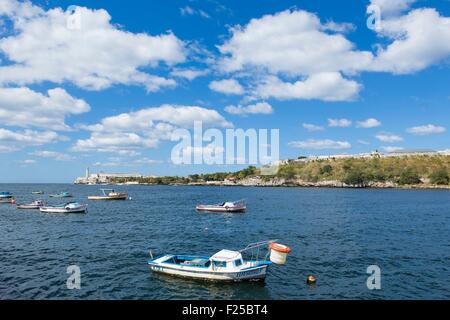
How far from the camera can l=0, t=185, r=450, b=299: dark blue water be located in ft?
115

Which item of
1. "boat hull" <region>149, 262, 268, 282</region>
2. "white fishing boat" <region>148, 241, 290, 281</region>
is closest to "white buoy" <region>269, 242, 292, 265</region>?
"white fishing boat" <region>148, 241, 290, 281</region>

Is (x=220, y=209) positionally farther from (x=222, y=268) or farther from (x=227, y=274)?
(x=227, y=274)

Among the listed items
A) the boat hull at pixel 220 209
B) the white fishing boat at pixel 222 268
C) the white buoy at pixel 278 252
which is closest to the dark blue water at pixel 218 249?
the white fishing boat at pixel 222 268

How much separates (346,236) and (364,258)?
16903mm

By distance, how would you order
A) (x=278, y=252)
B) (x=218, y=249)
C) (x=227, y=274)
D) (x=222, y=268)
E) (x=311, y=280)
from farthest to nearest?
(x=218, y=249), (x=278, y=252), (x=222, y=268), (x=227, y=274), (x=311, y=280)

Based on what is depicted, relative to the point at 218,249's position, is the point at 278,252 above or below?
above

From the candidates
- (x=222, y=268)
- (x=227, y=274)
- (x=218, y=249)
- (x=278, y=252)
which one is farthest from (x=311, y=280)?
(x=218, y=249)

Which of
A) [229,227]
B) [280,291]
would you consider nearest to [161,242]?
[229,227]

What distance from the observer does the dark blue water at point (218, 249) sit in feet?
115

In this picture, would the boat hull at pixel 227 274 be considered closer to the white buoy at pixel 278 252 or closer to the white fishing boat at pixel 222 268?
the white fishing boat at pixel 222 268

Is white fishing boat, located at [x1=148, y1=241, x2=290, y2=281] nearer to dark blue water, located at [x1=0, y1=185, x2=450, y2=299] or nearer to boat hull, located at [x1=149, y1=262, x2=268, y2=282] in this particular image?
boat hull, located at [x1=149, y1=262, x2=268, y2=282]

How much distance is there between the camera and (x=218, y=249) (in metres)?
53.2
